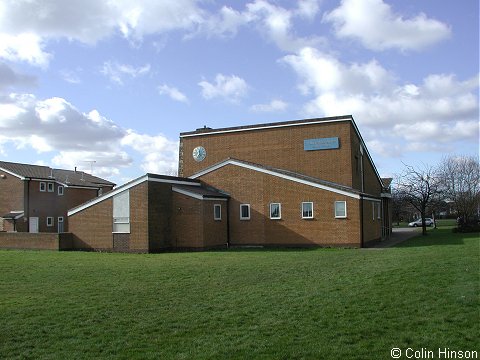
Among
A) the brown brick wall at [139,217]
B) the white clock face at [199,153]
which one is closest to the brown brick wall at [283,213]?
the brown brick wall at [139,217]

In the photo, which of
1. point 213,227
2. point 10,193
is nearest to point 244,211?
point 213,227

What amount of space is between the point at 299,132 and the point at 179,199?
11.7m

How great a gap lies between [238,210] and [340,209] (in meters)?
6.55

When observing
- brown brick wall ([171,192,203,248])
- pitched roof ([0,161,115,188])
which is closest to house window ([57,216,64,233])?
pitched roof ([0,161,115,188])

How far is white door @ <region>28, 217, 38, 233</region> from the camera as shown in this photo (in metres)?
47.6

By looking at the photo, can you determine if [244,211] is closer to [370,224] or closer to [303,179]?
[303,179]

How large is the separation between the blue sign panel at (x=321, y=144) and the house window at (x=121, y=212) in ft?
46.2

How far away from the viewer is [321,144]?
3591cm

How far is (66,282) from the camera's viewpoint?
14.3 m

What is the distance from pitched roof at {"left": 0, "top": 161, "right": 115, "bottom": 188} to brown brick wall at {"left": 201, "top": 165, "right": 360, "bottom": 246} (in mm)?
24999

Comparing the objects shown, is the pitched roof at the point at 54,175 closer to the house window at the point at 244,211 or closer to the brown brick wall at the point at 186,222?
the brown brick wall at the point at 186,222

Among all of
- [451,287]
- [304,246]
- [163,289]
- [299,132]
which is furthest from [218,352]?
[299,132]

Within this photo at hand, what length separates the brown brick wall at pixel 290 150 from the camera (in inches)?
1388

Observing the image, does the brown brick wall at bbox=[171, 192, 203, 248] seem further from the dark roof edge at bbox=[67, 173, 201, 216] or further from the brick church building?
the dark roof edge at bbox=[67, 173, 201, 216]
